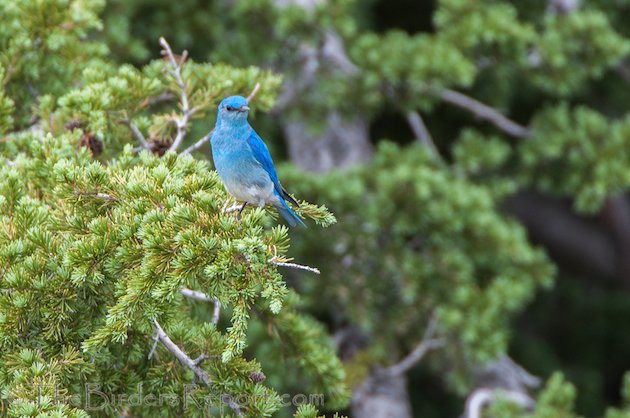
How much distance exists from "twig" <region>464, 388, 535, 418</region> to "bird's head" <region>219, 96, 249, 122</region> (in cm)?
287

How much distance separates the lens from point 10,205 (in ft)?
11.0

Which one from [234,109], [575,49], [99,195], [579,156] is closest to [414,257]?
[579,156]

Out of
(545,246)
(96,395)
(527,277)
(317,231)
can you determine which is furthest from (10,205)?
(545,246)

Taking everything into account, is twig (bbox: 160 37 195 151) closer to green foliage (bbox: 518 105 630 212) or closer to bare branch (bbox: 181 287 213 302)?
bare branch (bbox: 181 287 213 302)

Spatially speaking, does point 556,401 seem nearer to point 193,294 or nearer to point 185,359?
point 193,294

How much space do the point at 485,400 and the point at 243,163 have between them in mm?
3228

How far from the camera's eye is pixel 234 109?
3.82m

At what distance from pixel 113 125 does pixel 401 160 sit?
2.95m

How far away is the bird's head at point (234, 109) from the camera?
3.82 m

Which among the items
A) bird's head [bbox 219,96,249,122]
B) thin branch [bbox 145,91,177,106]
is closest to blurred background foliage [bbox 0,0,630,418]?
thin branch [bbox 145,91,177,106]

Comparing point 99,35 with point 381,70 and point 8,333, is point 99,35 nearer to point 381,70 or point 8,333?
point 381,70

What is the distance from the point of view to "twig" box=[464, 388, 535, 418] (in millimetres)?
5752

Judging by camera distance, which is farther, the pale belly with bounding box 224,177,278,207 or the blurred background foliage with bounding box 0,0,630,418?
the blurred background foliage with bounding box 0,0,630,418

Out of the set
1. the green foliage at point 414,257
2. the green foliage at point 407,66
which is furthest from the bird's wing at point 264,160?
the green foliage at point 407,66
